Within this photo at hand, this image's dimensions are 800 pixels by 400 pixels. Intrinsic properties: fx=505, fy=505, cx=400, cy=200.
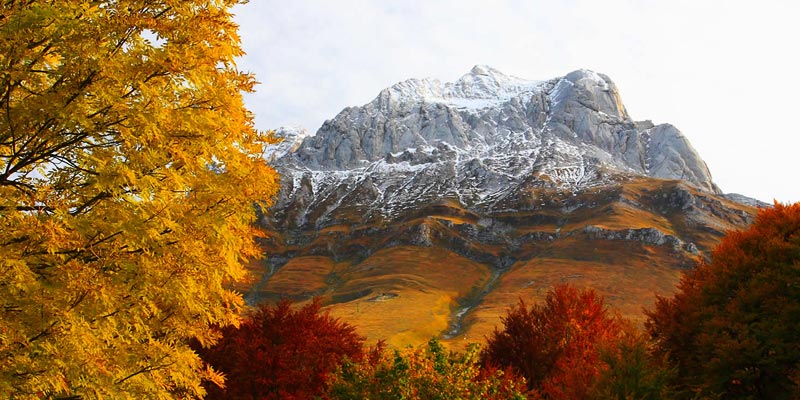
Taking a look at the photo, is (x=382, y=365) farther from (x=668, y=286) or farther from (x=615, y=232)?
(x=615, y=232)

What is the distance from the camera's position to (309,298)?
5300 inches

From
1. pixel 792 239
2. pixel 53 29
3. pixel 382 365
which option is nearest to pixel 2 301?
pixel 53 29

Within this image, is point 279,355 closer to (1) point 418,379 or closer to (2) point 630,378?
(1) point 418,379

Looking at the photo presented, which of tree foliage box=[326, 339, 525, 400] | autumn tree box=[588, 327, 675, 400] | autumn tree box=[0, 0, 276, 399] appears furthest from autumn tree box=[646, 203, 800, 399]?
autumn tree box=[0, 0, 276, 399]

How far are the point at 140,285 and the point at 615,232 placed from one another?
530ft

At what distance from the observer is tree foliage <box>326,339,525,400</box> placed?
1248cm

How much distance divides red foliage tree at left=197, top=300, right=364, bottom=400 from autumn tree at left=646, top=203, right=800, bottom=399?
43.2ft

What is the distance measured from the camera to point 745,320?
18719 millimetres

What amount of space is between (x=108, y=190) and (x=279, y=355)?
45.3 feet

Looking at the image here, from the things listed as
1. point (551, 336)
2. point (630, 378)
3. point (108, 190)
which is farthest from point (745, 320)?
point (108, 190)

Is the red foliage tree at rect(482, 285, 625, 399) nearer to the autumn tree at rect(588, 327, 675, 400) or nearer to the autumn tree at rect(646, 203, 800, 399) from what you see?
the autumn tree at rect(646, 203, 800, 399)

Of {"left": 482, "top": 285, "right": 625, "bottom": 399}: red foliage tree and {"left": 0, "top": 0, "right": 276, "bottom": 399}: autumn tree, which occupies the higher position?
{"left": 0, "top": 0, "right": 276, "bottom": 399}: autumn tree

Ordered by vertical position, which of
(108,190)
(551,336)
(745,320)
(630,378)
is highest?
(108,190)

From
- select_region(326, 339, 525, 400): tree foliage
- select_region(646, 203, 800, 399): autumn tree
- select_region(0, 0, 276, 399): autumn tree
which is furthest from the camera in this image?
select_region(646, 203, 800, 399): autumn tree
